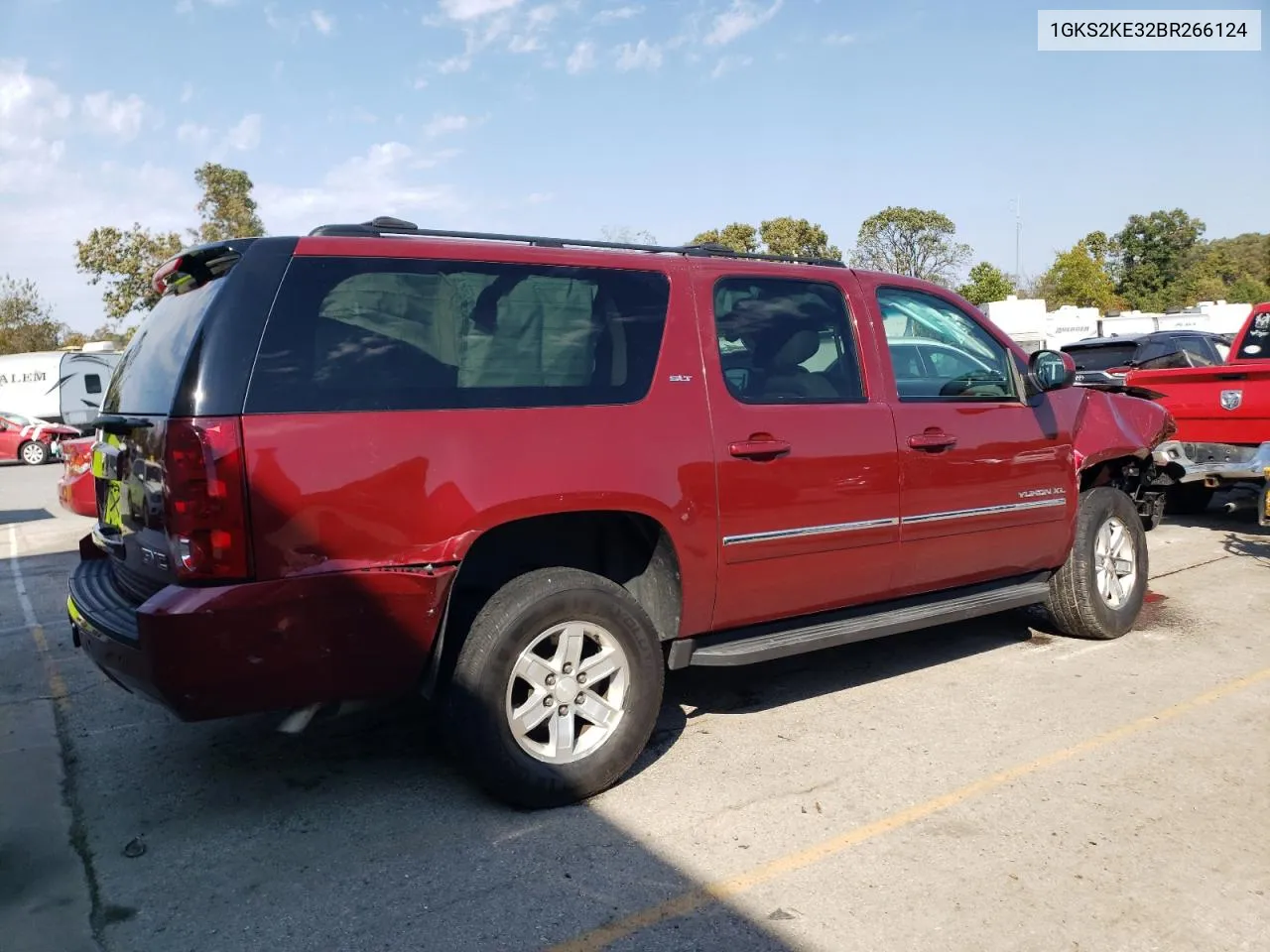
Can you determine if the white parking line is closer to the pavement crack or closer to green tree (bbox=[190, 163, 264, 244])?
the pavement crack

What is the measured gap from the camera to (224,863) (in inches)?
133

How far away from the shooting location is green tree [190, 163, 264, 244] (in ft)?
126

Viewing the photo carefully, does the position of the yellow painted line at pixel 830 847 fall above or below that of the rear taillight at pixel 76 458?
below

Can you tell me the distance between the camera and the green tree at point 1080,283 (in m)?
52.8

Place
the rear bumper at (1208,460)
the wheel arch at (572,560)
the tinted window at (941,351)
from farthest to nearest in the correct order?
1. the rear bumper at (1208,460)
2. the tinted window at (941,351)
3. the wheel arch at (572,560)

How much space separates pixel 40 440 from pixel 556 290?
24.2 metres

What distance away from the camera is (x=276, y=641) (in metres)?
3.24

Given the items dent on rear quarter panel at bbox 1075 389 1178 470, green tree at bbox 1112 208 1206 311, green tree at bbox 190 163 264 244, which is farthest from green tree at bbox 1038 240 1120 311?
dent on rear quarter panel at bbox 1075 389 1178 470

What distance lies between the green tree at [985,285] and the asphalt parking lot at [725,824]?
4320 centimetres

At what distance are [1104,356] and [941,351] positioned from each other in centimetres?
865

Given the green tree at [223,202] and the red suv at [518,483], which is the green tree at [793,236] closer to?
the green tree at [223,202]

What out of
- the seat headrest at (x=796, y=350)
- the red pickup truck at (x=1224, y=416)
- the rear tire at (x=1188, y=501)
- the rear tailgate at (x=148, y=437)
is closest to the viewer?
the rear tailgate at (x=148, y=437)

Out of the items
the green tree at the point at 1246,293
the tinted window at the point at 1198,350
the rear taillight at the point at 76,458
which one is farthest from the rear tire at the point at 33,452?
the green tree at the point at 1246,293

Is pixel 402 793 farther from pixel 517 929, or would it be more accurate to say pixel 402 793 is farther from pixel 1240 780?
pixel 1240 780
